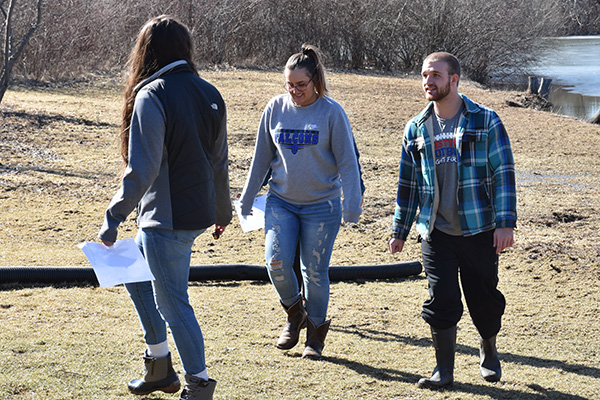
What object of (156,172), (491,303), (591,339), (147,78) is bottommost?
(591,339)

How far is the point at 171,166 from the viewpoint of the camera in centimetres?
344

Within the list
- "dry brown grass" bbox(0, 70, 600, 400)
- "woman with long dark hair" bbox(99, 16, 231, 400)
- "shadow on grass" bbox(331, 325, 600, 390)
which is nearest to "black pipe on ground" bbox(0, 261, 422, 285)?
"dry brown grass" bbox(0, 70, 600, 400)

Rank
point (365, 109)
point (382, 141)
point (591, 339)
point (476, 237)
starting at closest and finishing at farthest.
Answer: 1. point (476, 237)
2. point (591, 339)
3. point (382, 141)
4. point (365, 109)

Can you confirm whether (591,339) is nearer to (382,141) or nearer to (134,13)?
(382,141)

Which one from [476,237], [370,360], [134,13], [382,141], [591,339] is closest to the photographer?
[476,237]

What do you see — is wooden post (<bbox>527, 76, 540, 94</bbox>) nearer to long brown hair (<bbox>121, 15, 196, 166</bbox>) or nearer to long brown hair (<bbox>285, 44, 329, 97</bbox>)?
long brown hair (<bbox>285, 44, 329, 97</bbox>)

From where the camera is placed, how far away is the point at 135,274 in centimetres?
344

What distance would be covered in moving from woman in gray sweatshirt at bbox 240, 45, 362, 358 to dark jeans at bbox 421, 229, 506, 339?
55cm

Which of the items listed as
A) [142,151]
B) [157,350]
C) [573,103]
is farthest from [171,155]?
[573,103]

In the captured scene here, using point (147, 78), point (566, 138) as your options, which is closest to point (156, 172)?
point (147, 78)

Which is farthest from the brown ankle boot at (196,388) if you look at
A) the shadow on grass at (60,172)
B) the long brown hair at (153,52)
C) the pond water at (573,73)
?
the pond water at (573,73)

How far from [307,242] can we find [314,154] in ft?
1.69

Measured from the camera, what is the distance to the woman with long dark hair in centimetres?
333

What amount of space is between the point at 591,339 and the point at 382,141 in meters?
8.66
